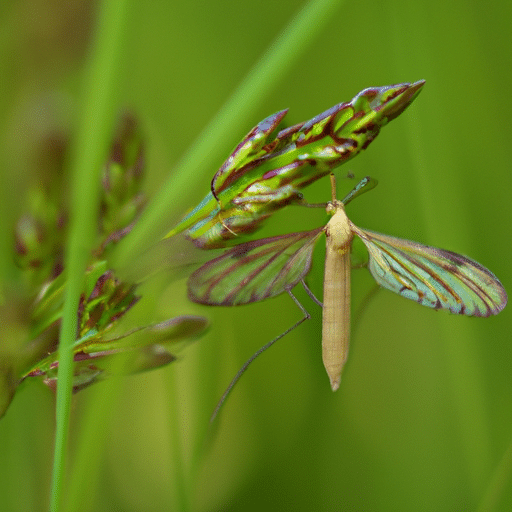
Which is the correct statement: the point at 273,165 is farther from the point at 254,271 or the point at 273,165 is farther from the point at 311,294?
the point at 311,294

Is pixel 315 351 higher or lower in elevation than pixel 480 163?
lower

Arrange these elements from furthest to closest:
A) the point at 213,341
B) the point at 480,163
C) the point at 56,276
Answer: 1. the point at 480,163
2. the point at 213,341
3. the point at 56,276

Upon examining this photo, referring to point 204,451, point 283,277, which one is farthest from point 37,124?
point 204,451

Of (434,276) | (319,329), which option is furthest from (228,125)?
(319,329)

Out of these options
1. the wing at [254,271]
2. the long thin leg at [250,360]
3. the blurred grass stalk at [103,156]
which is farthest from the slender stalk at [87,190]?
the long thin leg at [250,360]

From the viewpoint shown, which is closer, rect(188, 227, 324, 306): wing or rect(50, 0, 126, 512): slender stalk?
rect(50, 0, 126, 512): slender stalk

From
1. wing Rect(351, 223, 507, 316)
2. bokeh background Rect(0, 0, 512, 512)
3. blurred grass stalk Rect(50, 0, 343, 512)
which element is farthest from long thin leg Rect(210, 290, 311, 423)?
blurred grass stalk Rect(50, 0, 343, 512)

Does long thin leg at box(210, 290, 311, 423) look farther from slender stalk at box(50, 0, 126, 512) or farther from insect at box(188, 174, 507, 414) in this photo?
slender stalk at box(50, 0, 126, 512)

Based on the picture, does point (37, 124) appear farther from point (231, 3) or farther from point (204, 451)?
point (231, 3)
